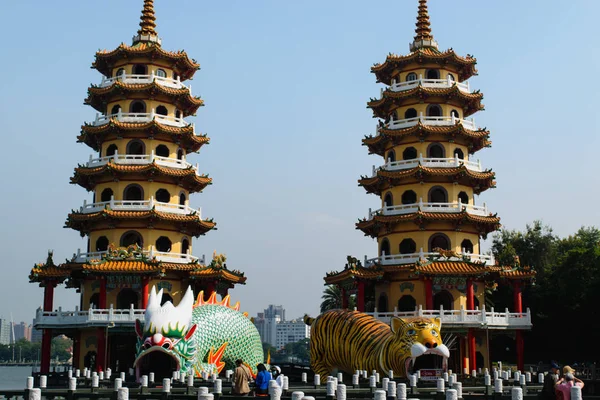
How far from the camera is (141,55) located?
145 feet

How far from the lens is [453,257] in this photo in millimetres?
39781

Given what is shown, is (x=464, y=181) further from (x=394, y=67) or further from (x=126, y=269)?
(x=126, y=269)

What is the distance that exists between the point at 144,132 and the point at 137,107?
228 centimetres

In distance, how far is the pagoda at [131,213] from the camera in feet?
126

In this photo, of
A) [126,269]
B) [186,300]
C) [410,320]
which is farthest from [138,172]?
[410,320]

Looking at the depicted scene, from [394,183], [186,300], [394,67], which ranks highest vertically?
[394,67]

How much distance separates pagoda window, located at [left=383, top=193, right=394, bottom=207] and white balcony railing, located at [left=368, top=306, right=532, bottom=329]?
7541 mm

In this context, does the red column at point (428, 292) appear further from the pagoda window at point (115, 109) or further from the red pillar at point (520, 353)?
the pagoda window at point (115, 109)

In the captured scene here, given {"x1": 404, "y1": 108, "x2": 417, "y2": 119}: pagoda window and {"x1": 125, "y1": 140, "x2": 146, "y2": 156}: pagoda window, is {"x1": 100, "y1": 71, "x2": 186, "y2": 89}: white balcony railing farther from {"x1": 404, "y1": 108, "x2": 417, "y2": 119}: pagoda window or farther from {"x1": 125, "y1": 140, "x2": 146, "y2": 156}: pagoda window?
{"x1": 404, "y1": 108, "x2": 417, "y2": 119}: pagoda window

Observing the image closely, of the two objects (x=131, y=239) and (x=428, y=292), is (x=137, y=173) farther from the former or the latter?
(x=428, y=292)

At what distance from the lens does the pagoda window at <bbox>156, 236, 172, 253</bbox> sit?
4135 centimetres

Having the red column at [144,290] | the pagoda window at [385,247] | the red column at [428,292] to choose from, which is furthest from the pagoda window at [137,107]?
the red column at [428,292]

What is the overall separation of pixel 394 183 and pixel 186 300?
59.8ft

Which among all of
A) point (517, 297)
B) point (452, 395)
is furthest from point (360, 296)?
point (452, 395)
